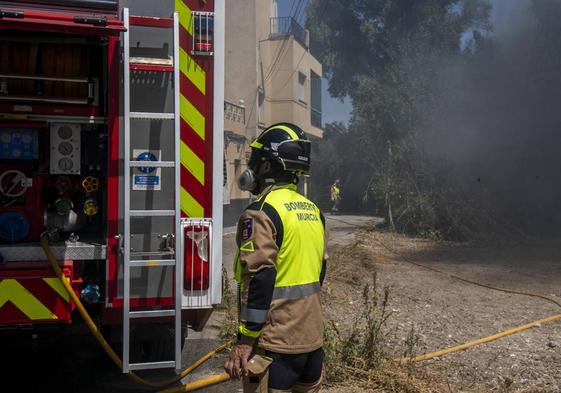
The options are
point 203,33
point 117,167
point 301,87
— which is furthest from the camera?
point 301,87

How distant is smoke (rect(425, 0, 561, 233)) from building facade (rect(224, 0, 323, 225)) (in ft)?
24.9

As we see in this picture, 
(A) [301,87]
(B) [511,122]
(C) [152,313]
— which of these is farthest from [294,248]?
(A) [301,87]

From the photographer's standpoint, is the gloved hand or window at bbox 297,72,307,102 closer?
the gloved hand

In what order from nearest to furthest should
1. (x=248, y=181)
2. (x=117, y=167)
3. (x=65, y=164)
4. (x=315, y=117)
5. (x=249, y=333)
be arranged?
(x=249, y=333), (x=248, y=181), (x=117, y=167), (x=65, y=164), (x=315, y=117)

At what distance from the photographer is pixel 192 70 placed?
3723 millimetres

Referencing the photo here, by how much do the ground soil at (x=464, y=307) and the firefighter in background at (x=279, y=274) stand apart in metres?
1.85

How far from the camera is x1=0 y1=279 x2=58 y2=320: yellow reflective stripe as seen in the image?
3375 mm

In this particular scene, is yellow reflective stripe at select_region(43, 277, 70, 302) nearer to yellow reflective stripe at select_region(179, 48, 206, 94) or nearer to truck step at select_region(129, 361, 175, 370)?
truck step at select_region(129, 361, 175, 370)

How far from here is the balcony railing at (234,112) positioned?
70.5ft

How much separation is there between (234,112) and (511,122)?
31.3 ft

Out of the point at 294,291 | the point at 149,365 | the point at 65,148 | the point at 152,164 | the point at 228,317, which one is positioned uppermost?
the point at 65,148

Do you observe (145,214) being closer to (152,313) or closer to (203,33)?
(152,313)

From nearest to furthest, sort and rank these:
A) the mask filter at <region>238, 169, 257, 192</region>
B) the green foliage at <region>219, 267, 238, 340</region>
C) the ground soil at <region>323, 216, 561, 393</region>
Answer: the mask filter at <region>238, 169, 257, 192</region> < the ground soil at <region>323, 216, 561, 393</region> < the green foliage at <region>219, 267, 238, 340</region>

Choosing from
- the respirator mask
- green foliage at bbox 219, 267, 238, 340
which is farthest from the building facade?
the respirator mask
